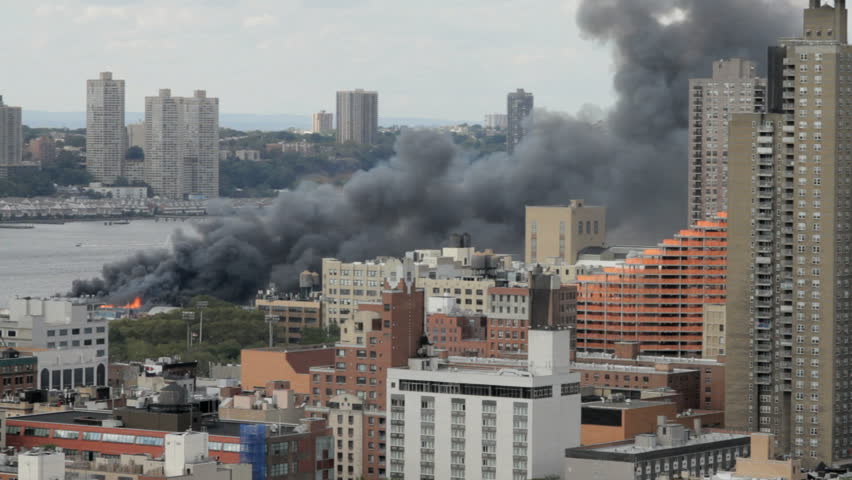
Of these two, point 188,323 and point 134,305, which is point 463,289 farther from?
point 134,305

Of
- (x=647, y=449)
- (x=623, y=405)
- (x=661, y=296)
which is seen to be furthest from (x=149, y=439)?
(x=661, y=296)

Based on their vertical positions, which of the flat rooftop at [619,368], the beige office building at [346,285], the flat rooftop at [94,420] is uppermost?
the beige office building at [346,285]

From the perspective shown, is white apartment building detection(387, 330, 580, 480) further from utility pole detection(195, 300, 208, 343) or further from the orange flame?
the orange flame

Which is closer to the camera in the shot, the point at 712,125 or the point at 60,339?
the point at 60,339

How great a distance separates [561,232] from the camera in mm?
106438

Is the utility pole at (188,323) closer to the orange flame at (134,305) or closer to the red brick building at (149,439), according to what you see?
the orange flame at (134,305)

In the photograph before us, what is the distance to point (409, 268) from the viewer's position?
6750 cm

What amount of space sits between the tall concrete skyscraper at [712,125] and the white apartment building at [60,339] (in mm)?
40589

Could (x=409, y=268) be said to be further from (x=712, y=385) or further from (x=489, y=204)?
(x=489, y=204)

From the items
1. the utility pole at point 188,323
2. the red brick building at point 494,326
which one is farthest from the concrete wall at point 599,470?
the utility pole at point 188,323

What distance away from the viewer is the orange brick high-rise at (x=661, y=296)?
3388 inches

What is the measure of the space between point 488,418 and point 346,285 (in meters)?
47.3

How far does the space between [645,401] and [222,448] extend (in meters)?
16.4

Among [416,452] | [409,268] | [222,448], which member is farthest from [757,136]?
[222,448]
